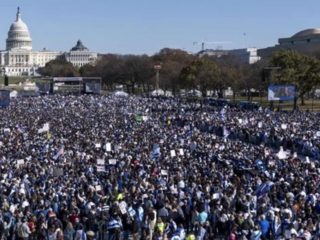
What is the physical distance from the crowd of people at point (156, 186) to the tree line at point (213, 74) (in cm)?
2401

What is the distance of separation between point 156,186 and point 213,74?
71712mm

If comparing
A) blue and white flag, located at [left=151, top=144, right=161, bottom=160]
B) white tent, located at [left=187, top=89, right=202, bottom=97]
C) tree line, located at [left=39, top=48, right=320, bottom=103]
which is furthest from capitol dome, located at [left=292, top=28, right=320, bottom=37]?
blue and white flag, located at [left=151, top=144, right=161, bottom=160]

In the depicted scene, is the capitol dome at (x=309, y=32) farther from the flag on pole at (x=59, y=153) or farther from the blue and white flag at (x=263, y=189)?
the blue and white flag at (x=263, y=189)

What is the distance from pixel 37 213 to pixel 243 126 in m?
25.0

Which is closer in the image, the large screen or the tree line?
the large screen

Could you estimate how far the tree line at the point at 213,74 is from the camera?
68.6m

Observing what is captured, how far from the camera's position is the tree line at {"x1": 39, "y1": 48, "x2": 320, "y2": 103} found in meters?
68.6

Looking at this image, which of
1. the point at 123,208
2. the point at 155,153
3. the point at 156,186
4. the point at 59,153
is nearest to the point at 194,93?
the point at 155,153

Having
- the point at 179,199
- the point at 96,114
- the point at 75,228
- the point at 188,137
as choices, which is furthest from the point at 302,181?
the point at 96,114

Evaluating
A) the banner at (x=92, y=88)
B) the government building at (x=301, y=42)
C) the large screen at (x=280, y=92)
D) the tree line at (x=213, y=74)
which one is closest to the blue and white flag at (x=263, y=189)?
the large screen at (x=280, y=92)

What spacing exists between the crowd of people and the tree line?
24.0 metres

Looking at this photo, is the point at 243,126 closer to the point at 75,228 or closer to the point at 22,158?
the point at 22,158

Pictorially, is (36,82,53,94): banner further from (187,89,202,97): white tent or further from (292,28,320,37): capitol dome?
(292,28,320,37): capitol dome

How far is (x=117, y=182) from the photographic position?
22.3 m
